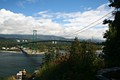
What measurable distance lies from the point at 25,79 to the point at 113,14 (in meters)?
40.3

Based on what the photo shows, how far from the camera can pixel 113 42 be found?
20.7m

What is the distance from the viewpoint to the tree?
48.3ft

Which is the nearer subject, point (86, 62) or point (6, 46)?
point (86, 62)

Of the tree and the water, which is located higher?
the tree

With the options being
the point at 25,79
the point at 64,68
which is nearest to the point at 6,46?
the point at 25,79

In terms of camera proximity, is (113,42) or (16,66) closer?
(113,42)

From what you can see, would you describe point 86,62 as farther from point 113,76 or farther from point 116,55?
point 113,76

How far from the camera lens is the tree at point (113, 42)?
14716mm

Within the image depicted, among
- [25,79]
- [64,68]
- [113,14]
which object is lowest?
[25,79]

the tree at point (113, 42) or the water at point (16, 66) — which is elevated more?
the tree at point (113, 42)

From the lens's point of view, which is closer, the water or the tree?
the tree

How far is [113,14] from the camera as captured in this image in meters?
15.3

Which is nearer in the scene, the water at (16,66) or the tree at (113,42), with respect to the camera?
the tree at (113,42)

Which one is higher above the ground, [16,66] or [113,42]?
[113,42]
